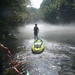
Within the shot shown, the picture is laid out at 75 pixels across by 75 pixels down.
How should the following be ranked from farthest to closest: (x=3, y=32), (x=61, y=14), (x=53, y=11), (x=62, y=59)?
(x=53, y=11) < (x=61, y=14) < (x=3, y=32) < (x=62, y=59)

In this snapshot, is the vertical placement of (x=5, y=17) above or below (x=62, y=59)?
above

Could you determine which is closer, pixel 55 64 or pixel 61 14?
pixel 55 64

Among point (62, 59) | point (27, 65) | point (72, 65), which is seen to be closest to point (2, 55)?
point (27, 65)

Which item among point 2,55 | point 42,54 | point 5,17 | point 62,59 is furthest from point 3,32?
point 2,55

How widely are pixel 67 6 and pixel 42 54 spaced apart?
55.9 meters

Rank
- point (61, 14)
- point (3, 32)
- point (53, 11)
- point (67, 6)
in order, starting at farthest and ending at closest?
point (53, 11) < point (61, 14) < point (67, 6) < point (3, 32)

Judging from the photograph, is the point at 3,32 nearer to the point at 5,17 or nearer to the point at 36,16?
the point at 5,17

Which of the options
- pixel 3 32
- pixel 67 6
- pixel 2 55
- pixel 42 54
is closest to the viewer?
pixel 2 55

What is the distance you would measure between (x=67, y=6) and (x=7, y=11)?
146ft

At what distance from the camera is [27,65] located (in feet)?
59.8

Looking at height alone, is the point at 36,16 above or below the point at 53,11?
below

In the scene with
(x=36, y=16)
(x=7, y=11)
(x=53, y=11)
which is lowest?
(x=36, y=16)

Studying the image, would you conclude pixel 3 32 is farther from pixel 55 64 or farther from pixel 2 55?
pixel 2 55

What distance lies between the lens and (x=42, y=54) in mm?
22531
